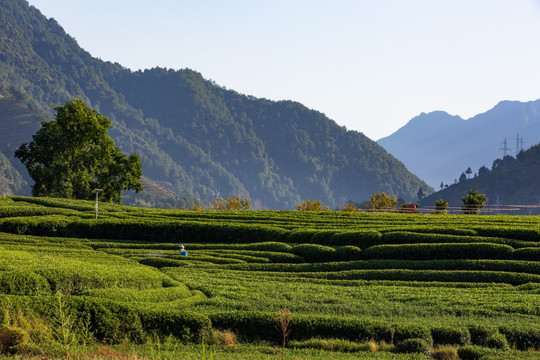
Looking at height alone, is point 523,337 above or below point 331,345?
above

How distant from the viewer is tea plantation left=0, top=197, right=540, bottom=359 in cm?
2066

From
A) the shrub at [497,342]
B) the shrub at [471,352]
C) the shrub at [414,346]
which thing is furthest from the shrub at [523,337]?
the shrub at [414,346]

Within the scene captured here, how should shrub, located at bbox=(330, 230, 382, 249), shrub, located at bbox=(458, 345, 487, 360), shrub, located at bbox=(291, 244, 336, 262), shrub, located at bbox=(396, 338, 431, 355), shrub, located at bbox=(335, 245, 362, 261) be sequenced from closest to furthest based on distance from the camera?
shrub, located at bbox=(458, 345, 487, 360) → shrub, located at bbox=(396, 338, 431, 355) → shrub, located at bbox=(291, 244, 336, 262) → shrub, located at bbox=(335, 245, 362, 261) → shrub, located at bbox=(330, 230, 382, 249)

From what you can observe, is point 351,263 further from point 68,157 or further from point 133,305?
point 68,157

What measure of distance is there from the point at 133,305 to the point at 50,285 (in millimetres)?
5986

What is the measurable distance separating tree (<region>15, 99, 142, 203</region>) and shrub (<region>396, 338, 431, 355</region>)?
48939mm

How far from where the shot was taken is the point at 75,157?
65125 mm

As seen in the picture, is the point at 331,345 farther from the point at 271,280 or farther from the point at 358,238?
the point at 358,238

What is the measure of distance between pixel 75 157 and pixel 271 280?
3967cm

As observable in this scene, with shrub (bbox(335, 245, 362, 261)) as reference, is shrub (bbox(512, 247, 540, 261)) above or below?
above

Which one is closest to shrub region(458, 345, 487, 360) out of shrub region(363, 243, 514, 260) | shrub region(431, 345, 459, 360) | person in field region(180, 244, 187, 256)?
shrub region(431, 345, 459, 360)

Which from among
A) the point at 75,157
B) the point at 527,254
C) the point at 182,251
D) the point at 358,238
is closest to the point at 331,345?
the point at 182,251

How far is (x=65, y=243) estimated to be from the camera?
4019 centimetres

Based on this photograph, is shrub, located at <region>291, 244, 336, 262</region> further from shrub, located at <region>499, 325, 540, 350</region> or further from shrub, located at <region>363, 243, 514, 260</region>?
shrub, located at <region>499, 325, 540, 350</region>
